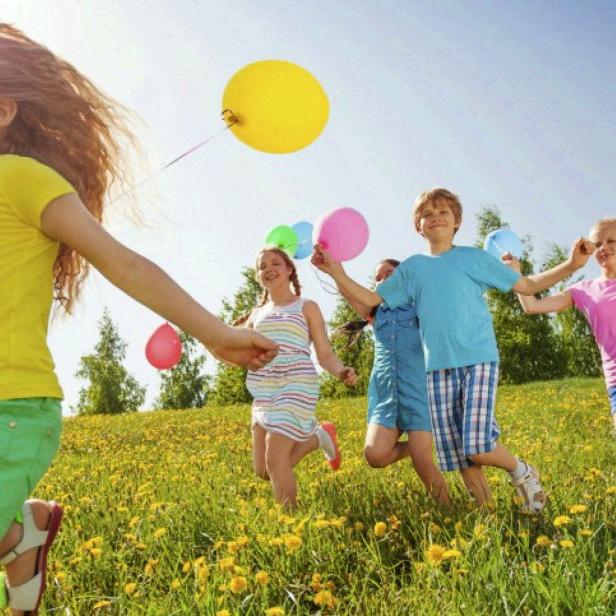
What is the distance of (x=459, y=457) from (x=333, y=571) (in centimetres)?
136

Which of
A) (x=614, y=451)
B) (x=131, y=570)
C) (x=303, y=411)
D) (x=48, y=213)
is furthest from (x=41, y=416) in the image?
(x=614, y=451)

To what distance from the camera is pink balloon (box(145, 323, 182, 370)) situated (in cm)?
536

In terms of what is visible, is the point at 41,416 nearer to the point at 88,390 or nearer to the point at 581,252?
the point at 581,252

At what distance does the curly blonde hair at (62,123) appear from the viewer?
2.05 m

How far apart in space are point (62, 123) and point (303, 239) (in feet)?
11.5

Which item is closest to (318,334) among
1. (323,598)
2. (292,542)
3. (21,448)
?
(292,542)

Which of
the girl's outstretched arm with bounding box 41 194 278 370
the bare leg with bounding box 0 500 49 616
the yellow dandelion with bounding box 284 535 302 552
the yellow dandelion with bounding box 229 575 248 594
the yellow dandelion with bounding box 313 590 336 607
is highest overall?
the girl's outstretched arm with bounding box 41 194 278 370

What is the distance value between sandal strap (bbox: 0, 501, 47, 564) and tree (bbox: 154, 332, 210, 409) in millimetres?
42265

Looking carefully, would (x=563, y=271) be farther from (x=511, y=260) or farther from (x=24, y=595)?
(x=24, y=595)

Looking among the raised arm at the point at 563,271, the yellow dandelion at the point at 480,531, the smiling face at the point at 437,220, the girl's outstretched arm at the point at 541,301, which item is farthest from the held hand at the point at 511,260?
the yellow dandelion at the point at 480,531

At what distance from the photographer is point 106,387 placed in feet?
150

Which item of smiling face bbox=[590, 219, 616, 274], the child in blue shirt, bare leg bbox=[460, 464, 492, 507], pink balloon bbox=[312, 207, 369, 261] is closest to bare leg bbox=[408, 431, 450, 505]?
the child in blue shirt

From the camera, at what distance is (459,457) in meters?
3.84

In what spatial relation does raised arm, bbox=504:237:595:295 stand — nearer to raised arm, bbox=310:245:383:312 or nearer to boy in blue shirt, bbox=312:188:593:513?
boy in blue shirt, bbox=312:188:593:513
